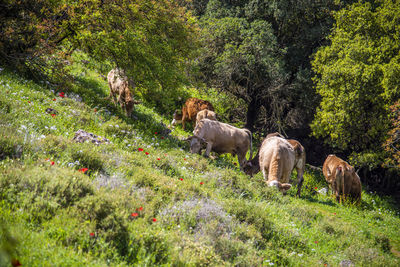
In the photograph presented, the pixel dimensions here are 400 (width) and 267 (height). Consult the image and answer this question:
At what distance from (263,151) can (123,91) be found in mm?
7367

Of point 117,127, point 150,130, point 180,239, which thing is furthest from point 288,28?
point 180,239

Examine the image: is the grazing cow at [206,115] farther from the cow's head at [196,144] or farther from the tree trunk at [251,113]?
the tree trunk at [251,113]

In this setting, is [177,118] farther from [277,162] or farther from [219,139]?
[277,162]

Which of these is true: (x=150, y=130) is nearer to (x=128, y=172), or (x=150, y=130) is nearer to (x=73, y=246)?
(x=128, y=172)

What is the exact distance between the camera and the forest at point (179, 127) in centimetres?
385

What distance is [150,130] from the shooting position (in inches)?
464

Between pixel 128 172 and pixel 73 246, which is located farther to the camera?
pixel 128 172

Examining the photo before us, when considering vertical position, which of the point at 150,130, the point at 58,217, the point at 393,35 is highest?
the point at 393,35

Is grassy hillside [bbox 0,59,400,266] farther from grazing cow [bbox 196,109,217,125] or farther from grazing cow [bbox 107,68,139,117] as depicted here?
grazing cow [bbox 196,109,217,125]

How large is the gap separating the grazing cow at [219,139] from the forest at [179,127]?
0.77 meters

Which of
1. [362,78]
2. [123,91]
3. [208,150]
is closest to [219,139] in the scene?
[208,150]

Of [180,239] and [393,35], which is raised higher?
[393,35]

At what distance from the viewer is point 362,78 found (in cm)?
1526

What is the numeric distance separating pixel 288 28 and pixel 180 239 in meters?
20.0
